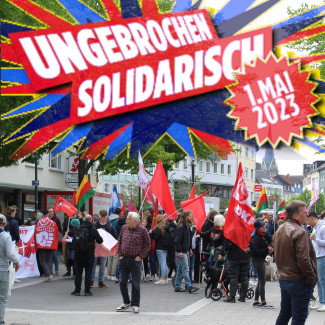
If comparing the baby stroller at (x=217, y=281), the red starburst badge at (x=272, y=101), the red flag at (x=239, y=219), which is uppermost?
the red starburst badge at (x=272, y=101)

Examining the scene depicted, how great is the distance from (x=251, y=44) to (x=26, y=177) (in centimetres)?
2445

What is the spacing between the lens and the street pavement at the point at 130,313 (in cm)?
1060

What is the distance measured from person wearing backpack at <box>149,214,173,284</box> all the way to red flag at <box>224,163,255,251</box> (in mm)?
4174

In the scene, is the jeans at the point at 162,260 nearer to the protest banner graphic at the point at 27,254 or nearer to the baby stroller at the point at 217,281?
the baby stroller at the point at 217,281

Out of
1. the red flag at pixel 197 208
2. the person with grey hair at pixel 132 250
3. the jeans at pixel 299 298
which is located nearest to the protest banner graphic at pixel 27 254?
the red flag at pixel 197 208

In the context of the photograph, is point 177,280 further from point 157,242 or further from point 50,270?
point 50,270

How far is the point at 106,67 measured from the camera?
15.6m

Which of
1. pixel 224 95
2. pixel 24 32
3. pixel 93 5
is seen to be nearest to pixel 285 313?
pixel 224 95

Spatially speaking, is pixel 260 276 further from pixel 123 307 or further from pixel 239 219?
pixel 123 307

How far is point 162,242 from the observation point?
56.5 feet

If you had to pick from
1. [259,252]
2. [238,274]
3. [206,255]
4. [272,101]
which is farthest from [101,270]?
[272,101]

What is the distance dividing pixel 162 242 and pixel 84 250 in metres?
3.28

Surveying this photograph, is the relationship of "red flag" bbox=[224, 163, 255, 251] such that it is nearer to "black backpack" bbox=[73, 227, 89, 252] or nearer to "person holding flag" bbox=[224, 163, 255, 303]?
"person holding flag" bbox=[224, 163, 255, 303]

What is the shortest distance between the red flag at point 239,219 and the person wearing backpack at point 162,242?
417 cm
